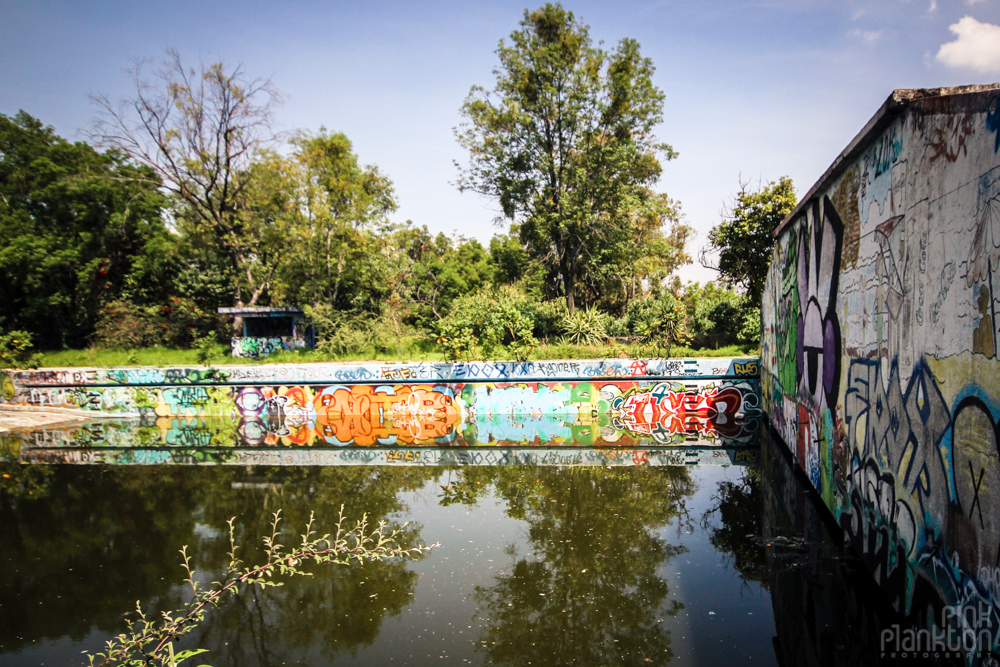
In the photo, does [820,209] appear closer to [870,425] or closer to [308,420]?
[870,425]

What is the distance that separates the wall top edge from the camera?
325 centimetres

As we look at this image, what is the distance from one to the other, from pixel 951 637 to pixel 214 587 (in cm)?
566

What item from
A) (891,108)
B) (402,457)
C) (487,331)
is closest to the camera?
(891,108)

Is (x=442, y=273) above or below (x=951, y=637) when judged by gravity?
above

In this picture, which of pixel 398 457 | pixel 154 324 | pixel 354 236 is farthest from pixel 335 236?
pixel 398 457

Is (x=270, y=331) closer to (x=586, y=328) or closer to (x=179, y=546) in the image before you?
(x=586, y=328)

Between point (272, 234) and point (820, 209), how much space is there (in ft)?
74.2

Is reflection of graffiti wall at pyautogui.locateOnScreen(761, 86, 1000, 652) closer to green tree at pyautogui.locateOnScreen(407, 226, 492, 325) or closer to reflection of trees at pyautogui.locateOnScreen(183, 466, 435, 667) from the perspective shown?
reflection of trees at pyautogui.locateOnScreen(183, 466, 435, 667)

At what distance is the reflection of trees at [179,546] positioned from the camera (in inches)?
178

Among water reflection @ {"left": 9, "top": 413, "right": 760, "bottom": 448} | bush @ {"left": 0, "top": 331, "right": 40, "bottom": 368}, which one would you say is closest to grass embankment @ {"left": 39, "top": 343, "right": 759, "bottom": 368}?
bush @ {"left": 0, "top": 331, "right": 40, "bottom": 368}

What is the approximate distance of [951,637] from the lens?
10.1 ft

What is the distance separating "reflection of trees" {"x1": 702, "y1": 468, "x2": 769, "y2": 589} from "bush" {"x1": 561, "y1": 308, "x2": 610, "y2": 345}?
11.0m

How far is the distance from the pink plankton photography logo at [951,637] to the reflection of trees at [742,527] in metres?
1.26

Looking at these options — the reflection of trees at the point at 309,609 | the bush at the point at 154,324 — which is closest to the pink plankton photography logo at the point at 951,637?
the reflection of trees at the point at 309,609
